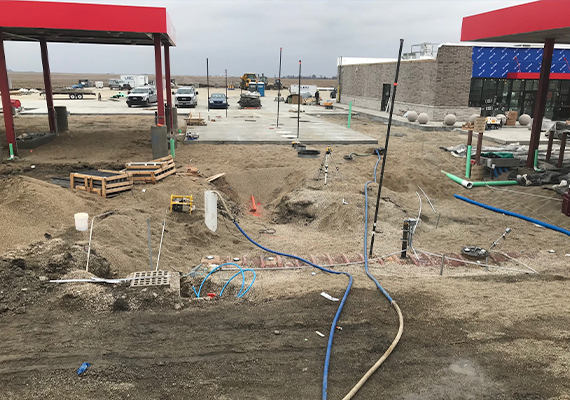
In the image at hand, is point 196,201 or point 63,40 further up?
point 63,40

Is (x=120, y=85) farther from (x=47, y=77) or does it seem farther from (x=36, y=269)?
(x=36, y=269)

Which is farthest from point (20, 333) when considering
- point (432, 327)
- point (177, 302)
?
point (432, 327)

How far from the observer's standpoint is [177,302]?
5.96 metres

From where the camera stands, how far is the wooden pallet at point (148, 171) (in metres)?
11.9

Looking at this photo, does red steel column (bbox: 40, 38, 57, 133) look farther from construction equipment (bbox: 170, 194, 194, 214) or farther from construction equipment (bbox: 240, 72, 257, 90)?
construction equipment (bbox: 240, 72, 257, 90)

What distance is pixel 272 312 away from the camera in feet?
18.7

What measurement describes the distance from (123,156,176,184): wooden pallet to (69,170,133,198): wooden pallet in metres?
0.40

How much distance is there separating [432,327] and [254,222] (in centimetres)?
618

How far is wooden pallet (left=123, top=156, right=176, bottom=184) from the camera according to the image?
11891mm

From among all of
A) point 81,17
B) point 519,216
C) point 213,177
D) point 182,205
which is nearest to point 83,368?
point 182,205

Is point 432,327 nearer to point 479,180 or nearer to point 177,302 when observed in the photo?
point 177,302

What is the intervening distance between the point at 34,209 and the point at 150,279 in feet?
12.6

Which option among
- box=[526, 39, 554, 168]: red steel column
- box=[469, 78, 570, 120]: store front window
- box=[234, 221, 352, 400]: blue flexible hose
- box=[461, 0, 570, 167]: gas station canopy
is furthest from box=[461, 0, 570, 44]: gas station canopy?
box=[469, 78, 570, 120]: store front window

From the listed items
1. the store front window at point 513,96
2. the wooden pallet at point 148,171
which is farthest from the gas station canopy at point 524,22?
the store front window at point 513,96
